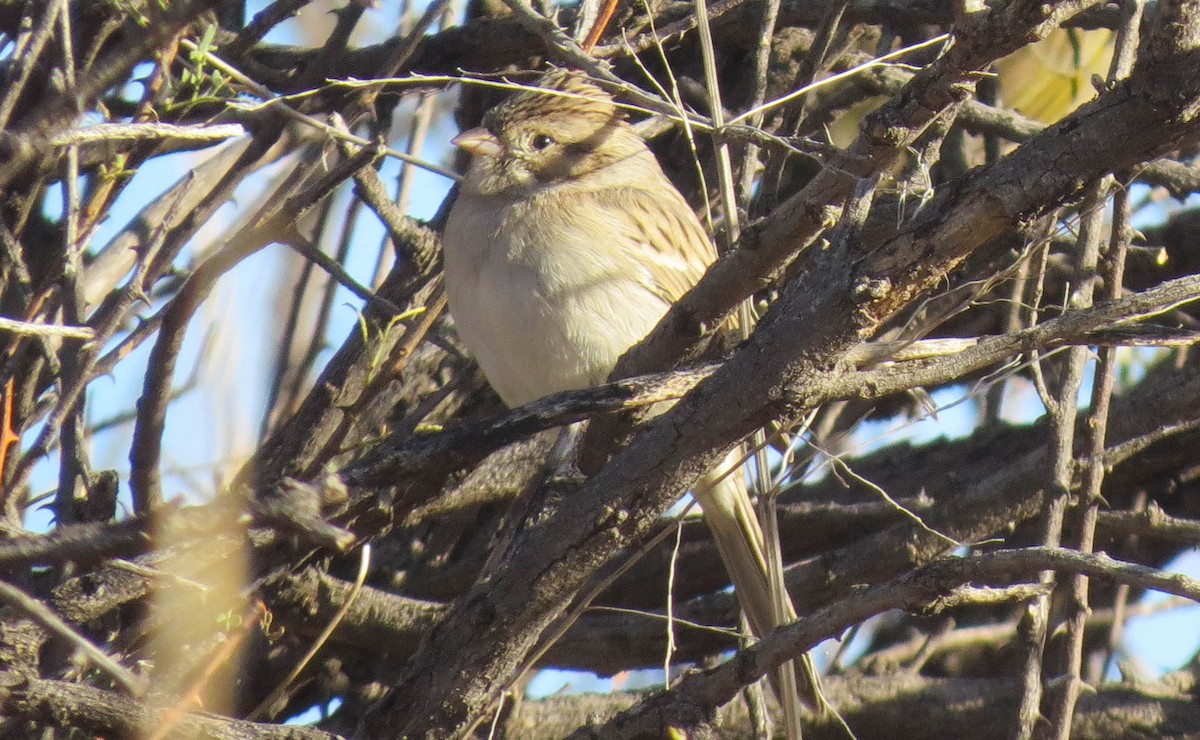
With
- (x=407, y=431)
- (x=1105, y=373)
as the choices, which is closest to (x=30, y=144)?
(x=407, y=431)

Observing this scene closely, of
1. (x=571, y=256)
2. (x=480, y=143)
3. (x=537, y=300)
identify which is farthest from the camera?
(x=480, y=143)

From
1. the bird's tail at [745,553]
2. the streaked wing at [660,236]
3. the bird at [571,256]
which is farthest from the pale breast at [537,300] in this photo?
the bird's tail at [745,553]

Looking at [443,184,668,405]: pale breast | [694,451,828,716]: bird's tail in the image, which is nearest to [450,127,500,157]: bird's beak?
[443,184,668,405]: pale breast

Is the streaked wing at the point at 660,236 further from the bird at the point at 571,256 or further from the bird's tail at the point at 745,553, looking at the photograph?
the bird's tail at the point at 745,553

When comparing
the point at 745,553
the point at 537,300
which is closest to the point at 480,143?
the point at 537,300

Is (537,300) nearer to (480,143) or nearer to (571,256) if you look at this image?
(571,256)

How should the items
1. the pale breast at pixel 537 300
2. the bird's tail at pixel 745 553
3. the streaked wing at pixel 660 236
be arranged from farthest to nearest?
the streaked wing at pixel 660 236 → the pale breast at pixel 537 300 → the bird's tail at pixel 745 553

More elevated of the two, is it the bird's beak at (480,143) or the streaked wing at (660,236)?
the bird's beak at (480,143)
